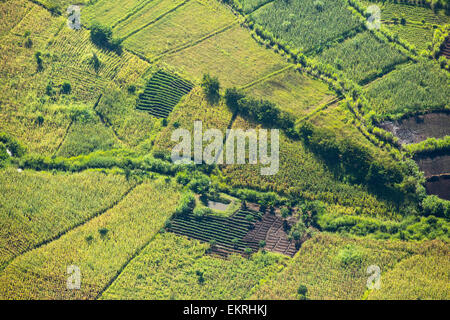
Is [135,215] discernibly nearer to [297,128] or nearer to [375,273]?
[297,128]

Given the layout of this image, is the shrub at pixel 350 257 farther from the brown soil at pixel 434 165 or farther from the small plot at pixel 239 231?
the brown soil at pixel 434 165

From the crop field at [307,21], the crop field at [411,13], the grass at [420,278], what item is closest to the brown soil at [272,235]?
the grass at [420,278]

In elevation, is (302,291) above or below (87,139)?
below

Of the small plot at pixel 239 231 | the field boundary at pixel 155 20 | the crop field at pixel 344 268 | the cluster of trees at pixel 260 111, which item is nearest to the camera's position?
the crop field at pixel 344 268

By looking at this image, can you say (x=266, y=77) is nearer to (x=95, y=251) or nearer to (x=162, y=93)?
(x=162, y=93)

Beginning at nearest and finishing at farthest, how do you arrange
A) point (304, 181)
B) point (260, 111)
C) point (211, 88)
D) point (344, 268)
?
point (344, 268), point (304, 181), point (260, 111), point (211, 88)

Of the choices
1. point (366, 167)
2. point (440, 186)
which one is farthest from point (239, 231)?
point (440, 186)
